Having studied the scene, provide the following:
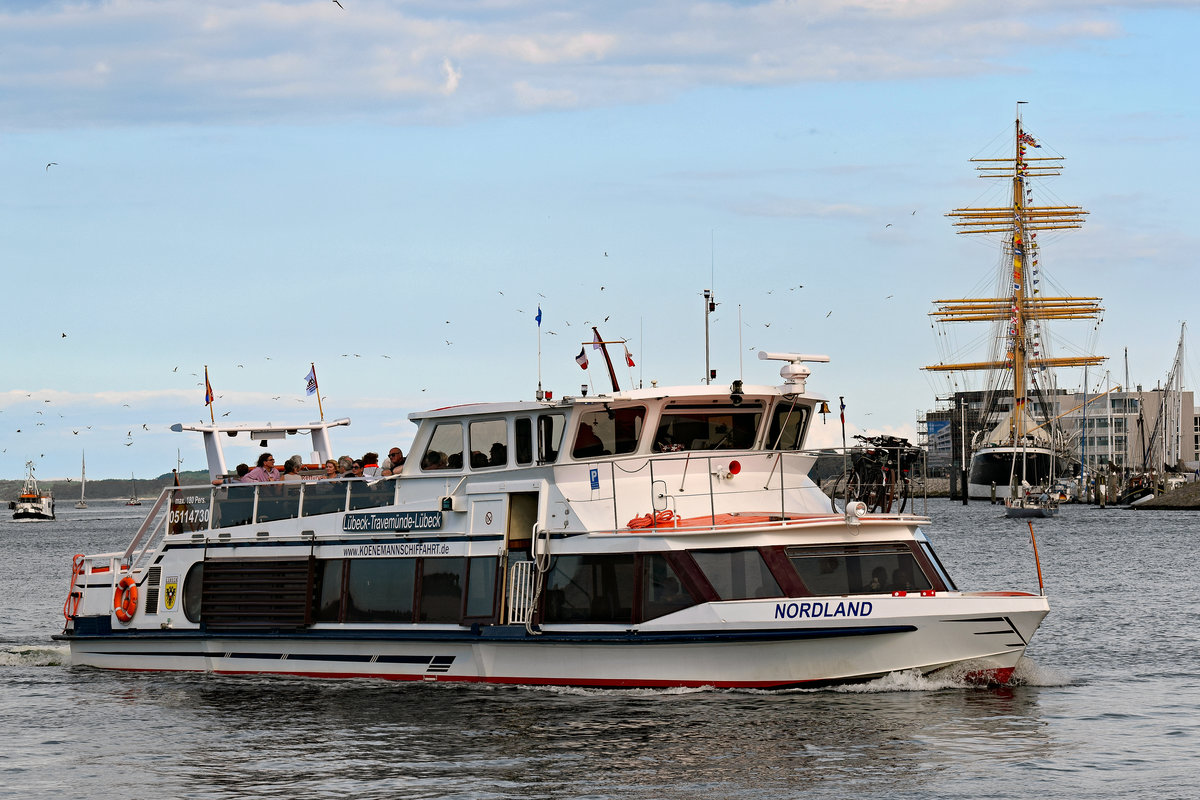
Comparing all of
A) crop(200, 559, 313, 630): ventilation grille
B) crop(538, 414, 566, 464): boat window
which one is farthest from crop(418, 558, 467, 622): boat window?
crop(200, 559, 313, 630): ventilation grille

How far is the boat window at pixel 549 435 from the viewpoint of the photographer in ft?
59.9

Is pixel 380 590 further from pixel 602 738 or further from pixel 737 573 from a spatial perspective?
pixel 737 573

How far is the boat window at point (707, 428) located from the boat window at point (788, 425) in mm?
275

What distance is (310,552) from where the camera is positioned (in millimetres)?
19328

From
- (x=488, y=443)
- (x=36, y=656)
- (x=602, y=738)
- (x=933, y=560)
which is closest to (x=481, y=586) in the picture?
(x=488, y=443)

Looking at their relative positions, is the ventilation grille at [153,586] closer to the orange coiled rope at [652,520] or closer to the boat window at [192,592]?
the boat window at [192,592]

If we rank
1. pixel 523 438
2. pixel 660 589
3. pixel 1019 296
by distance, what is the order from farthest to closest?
1. pixel 1019 296
2. pixel 523 438
3. pixel 660 589

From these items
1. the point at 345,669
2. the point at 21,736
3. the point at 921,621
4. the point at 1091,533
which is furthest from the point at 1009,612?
the point at 1091,533

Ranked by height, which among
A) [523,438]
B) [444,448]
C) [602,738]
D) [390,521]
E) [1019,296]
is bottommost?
[602,738]

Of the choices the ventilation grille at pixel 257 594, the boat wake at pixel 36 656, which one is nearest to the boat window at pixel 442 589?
the ventilation grille at pixel 257 594

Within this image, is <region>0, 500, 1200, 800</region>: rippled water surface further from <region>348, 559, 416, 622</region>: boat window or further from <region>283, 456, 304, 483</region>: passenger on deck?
<region>283, 456, 304, 483</region>: passenger on deck

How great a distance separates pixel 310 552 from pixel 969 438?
15049cm

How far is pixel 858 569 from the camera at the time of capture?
55.6 feet

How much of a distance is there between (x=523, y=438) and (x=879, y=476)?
4.53 metres
